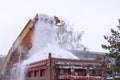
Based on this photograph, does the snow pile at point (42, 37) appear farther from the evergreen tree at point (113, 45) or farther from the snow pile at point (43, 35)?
the evergreen tree at point (113, 45)

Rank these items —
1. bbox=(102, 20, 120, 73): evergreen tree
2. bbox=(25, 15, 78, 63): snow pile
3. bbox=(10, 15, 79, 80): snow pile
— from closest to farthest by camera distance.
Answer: bbox=(10, 15, 79, 80): snow pile, bbox=(25, 15, 78, 63): snow pile, bbox=(102, 20, 120, 73): evergreen tree

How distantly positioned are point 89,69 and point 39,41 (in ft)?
7.31

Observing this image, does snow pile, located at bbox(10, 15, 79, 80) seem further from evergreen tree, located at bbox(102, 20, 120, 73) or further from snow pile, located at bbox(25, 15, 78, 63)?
evergreen tree, located at bbox(102, 20, 120, 73)

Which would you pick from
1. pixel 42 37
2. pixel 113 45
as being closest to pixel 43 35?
pixel 42 37

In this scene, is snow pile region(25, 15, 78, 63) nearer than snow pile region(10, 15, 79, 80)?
No

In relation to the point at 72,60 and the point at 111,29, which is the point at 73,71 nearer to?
the point at 72,60

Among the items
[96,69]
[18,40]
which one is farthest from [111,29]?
[96,69]

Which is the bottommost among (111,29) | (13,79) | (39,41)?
(13,79)

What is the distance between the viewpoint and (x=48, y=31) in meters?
9.74

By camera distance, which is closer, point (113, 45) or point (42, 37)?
point (42, 37)

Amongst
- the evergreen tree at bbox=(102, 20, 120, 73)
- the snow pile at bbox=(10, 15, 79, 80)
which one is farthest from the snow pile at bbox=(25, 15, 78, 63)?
the evergreen tree at bbox=(102, 20, 120, 73)

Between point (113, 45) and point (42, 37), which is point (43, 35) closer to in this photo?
point (42, 37)

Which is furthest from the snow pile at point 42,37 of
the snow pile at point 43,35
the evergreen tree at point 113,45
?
the evergreen tree at point 113,45

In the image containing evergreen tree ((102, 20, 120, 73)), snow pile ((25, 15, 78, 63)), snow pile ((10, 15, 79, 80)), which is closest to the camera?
snow pile ((10, 15, 79, 80))
